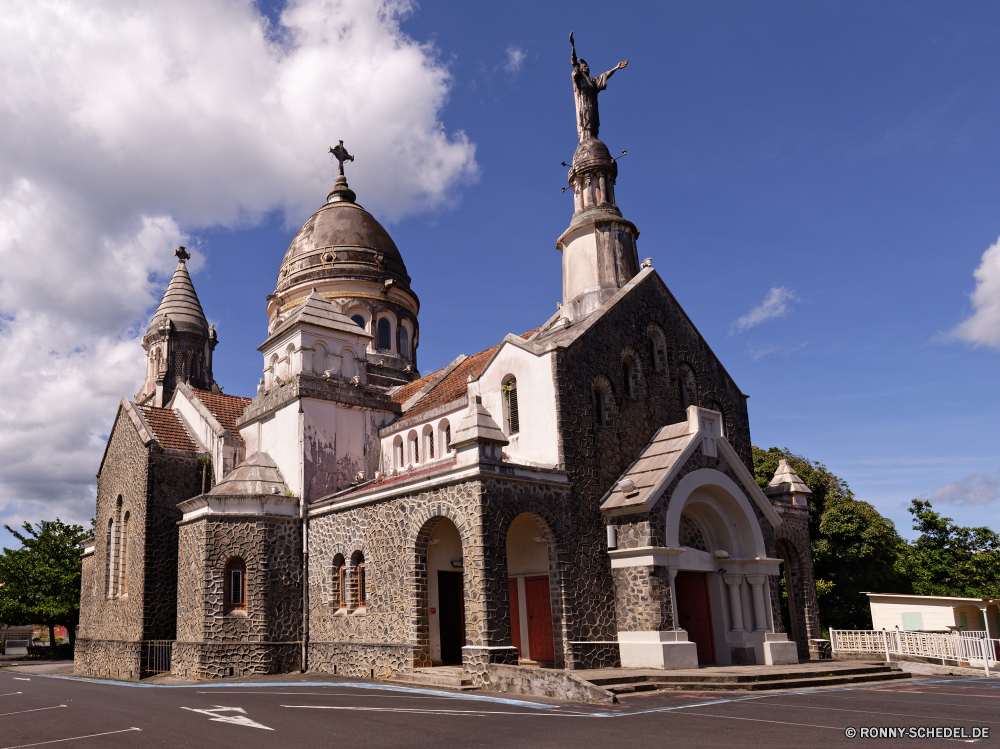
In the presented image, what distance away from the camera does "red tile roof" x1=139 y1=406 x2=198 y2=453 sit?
25.6 m

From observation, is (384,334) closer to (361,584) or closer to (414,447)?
(414,447)

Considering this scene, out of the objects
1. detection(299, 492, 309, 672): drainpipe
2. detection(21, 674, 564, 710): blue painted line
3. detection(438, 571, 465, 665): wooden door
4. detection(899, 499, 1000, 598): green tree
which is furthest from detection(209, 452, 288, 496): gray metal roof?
detection(899, 499, 1000, 598): green tree

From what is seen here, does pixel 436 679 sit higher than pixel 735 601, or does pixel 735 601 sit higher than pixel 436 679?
pixel 735 601

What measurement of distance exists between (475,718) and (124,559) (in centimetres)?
1844

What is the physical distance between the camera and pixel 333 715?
1246cm

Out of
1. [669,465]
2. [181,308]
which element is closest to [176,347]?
[181,308]

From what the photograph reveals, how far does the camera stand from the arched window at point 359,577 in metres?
20.3

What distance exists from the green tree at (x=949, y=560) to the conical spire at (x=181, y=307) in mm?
33968

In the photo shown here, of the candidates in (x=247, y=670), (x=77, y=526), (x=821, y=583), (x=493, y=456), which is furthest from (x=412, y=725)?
(x=77, y=526)

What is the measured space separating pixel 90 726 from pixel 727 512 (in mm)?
15352

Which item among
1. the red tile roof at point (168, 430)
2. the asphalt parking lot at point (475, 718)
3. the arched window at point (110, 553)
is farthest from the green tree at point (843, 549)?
the arched window at point (110, 553)

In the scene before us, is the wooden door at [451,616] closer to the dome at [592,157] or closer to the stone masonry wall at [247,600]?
the stone masonry wall at [247,600]

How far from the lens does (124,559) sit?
1023 inches

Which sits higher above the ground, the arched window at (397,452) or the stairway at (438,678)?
the arched window at (397,452)
